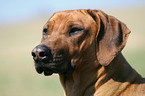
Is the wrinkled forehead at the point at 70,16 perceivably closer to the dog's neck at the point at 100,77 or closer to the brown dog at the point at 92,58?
the brown dog at the point at 92,58

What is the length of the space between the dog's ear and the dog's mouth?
501 mm

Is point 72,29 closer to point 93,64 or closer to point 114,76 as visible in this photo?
point 93,64

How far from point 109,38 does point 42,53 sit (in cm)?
110

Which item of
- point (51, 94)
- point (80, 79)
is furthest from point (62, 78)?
point (51, 94)

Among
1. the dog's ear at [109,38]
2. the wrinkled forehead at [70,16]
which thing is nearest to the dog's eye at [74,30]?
the wrinkled forehead at [70,16]

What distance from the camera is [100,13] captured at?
452 centimetres

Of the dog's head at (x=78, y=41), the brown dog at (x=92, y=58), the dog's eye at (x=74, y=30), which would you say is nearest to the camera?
the dog's head at (x=78, y=41)

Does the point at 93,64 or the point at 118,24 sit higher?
the point at 118,24

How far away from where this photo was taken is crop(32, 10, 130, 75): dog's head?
4027 millimetres

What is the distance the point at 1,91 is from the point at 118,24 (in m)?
9.62

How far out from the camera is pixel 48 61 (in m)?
3.97

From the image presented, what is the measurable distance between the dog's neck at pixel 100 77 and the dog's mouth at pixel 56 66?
0.78 feet

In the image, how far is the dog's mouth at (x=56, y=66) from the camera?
13.1 feet

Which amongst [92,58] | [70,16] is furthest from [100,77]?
[70,16]
